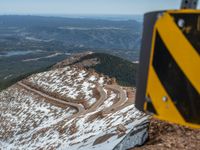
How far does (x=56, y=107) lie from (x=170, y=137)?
64.7 metres

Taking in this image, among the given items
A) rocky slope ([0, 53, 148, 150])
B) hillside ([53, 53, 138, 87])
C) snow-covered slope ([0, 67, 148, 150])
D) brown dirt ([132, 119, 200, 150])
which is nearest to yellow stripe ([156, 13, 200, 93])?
brown dirt ([132, 119, 200, 150])

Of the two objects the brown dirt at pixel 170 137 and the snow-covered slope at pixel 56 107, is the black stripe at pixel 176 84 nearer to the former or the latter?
the brown dirt at pixel 170 137

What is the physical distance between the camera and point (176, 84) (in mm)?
4734

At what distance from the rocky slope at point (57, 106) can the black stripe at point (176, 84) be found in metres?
39.5

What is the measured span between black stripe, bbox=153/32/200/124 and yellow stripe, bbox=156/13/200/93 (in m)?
0.07

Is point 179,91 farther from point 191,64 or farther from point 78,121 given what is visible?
point 78,121

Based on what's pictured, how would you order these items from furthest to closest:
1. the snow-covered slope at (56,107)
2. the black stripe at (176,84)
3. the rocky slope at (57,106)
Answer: the snow-covered slope at (56,107), the rocky slope at (57,106), the black stripe at (176,84)

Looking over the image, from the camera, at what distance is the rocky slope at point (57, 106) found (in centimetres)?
5119

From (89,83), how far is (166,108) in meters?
83.9

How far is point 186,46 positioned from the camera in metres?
4.52

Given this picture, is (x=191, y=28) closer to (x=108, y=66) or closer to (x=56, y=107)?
(x=56, y=107)

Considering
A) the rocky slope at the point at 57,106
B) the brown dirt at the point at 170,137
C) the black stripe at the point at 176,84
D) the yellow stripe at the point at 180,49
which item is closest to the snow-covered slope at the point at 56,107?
the rocky slope at the point at 57,106

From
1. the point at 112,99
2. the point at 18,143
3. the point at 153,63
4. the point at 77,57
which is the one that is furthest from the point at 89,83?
the point at 77,57

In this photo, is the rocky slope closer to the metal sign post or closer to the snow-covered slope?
the snow-covered slope
